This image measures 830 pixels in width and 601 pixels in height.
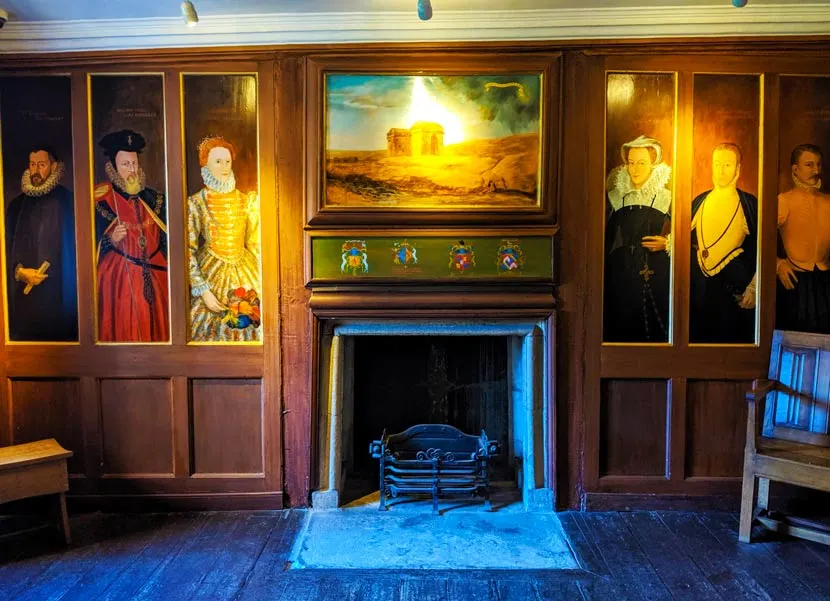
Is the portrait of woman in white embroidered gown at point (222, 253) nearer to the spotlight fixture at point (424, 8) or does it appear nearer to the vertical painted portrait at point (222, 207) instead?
the vertical painted portrait at point (222, 207)

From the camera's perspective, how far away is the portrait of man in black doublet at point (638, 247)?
290cm

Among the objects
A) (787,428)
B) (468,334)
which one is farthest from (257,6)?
(787,428)

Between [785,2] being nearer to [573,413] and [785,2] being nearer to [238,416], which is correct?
[573,413]

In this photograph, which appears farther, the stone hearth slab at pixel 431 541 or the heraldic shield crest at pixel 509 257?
the heraldic shield crest at pixel 509 257

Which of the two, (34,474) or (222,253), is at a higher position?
(222,253)

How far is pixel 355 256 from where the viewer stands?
2.90 meters

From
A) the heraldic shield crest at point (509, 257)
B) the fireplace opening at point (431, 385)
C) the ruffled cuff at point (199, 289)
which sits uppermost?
the heraldic shield crest at point (509, 257)

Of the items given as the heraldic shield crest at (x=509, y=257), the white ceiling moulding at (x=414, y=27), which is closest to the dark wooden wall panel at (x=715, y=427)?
the heraldic shield crest at (x=509, y=257)

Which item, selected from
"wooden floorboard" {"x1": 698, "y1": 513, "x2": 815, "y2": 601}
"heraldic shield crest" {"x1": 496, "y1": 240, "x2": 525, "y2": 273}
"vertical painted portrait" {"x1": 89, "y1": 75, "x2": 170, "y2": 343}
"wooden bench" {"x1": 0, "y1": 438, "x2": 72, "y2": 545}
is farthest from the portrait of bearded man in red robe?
"wooden floorboard" {"x1": 698, "y1": 513, "x2": 815, "y2": 601}

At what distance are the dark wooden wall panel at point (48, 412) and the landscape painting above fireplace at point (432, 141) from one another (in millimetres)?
1757

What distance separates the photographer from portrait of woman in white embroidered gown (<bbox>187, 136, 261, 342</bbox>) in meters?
2.92

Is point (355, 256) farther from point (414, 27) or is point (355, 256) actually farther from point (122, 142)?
point (122, 142)

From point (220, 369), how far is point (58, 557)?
1.10 meters

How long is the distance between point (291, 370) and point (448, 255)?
1.04m
